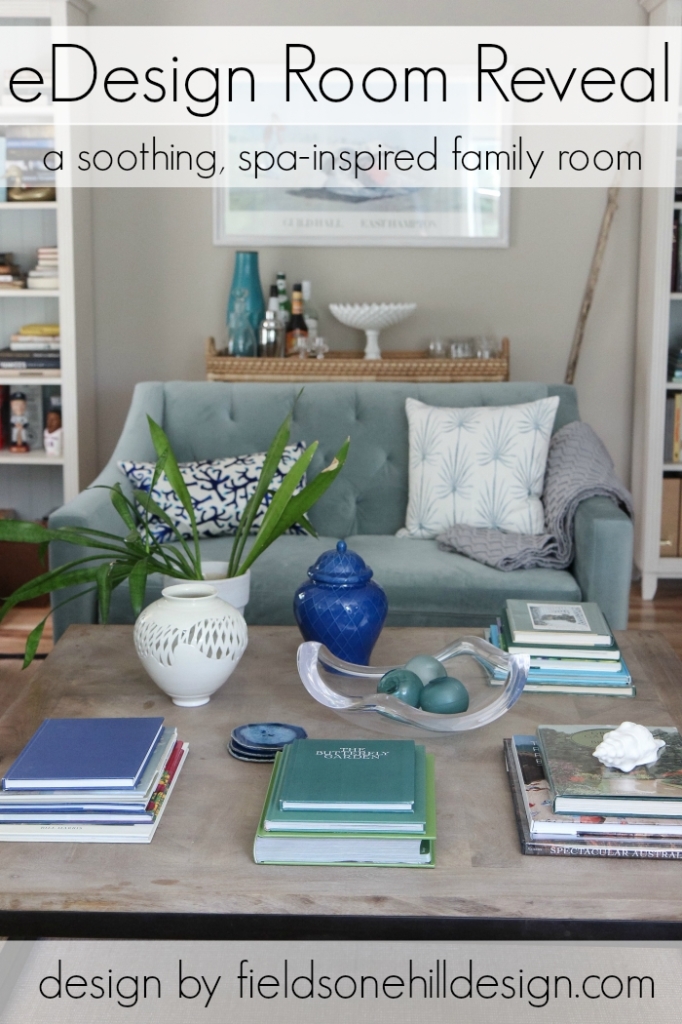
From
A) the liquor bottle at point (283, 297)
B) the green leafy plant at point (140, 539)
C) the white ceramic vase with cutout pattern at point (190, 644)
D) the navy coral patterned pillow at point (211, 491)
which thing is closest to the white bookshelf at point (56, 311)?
the liquor bottle at point (283, 297)

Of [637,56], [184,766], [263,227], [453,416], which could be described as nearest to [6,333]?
[263,227]

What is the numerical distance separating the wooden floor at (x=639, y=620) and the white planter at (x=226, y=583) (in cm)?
128

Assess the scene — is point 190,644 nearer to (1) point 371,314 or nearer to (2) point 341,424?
(2) point 341,424

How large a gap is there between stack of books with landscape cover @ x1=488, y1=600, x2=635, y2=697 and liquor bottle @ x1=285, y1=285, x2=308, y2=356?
223 centimetres

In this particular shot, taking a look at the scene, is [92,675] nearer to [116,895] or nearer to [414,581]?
[116,895]

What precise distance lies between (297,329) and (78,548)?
1.72 metres

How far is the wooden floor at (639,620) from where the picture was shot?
348cm

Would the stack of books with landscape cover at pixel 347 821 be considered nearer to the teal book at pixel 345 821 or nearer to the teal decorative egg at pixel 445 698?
the teal book at pixel 345 821

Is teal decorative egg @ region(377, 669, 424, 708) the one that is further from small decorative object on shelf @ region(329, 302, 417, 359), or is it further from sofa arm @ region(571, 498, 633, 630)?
small decorative object on shelf @ region(329, 302, 417, 359)

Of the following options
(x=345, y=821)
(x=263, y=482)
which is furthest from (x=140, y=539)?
(x=345, y=821)

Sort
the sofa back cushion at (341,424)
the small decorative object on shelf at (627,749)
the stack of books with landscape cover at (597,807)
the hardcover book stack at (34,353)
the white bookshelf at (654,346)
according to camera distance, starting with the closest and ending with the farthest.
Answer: the stack of books with landscape cover at (597,807)
the small decorative object on shelf at (627,749)
the sofa back cushion at (341,424)
the white bookshelf at (654,346)
the hardcover book stack at (34,353)

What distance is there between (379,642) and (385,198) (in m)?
2.57

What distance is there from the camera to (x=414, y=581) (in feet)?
9.10

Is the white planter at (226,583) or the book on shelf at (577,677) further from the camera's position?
the white planter at (226,583)
